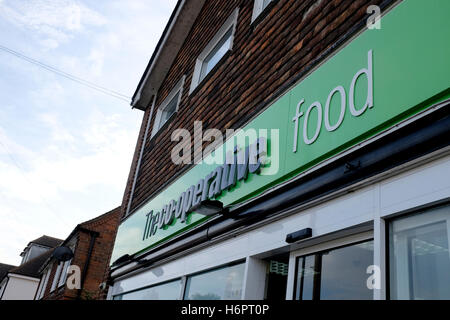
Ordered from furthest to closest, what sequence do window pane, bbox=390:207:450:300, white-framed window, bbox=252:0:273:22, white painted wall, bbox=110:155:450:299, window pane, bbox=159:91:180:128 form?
1. window pane, bbox=159:91:180:128
2. white-framed window, bbox=252:0:273:22
3. white painted wall, bbox=110:155:450:299
4. window pane, bbox=390:207:450:300

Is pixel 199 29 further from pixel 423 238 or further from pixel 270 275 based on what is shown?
pixel 423 238

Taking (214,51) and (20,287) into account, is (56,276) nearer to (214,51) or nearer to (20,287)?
(20,287)

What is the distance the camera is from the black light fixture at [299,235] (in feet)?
9.93

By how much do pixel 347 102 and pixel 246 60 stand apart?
8.06ft

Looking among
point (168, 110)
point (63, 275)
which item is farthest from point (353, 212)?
point (63, 275)

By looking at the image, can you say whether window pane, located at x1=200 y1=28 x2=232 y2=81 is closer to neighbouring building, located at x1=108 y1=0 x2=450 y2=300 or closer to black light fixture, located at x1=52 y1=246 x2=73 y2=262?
neighbouring building, located at x1=108 y1=0 x2=450 y2=300

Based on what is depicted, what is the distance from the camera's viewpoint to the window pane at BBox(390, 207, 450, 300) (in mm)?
2088

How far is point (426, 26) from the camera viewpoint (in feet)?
8.14

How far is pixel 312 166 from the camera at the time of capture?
314cm

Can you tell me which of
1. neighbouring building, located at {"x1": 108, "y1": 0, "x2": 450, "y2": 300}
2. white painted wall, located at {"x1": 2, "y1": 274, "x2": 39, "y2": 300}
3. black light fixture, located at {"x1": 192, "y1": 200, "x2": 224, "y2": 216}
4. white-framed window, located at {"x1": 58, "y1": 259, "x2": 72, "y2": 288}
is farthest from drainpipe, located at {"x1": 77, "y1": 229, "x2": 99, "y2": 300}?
white painted wall, located at {"x1": 2, "y1": 274, "x2": 39, "y2": 300}

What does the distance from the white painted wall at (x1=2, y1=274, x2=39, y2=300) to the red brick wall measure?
78.0 feet

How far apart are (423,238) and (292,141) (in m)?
1.47

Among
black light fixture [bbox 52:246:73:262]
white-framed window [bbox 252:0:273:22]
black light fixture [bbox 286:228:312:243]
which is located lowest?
black light fixture [bbox 286:228:312:243]

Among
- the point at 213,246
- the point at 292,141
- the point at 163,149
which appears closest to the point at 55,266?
the point at 163,149
